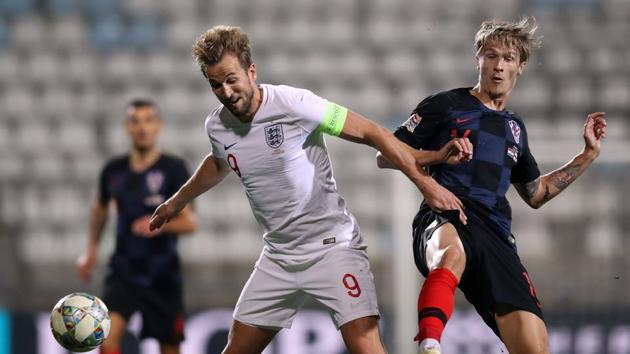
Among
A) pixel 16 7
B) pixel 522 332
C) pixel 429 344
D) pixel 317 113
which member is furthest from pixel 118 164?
pixel 16 7

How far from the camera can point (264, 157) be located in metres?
4.19

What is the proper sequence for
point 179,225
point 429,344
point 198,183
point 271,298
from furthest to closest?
point 179,225 → point 198,183 → point 271,298 → point 429,344

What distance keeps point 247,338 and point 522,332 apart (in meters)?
1.08

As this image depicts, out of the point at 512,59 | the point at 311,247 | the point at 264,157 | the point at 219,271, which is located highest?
the point at 512,59

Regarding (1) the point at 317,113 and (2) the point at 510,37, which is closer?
(1) the point at 317,113

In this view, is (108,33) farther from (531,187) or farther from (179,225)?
(531,187)

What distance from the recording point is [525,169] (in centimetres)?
450

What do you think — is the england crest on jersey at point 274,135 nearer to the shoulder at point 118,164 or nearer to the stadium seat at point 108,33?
the shoulder at point 118,164

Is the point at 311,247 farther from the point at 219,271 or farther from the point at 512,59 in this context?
the point at 219,271

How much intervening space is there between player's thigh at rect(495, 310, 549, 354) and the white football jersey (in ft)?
2.14

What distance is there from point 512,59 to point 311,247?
107 centimetres

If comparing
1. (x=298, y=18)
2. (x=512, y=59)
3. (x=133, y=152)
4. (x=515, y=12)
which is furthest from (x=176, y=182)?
(x=515, y=12)

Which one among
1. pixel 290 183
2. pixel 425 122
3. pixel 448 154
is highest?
pixel 425 122

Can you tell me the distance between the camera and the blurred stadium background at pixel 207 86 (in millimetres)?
8367
